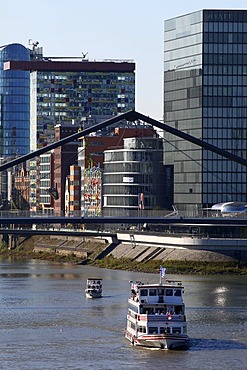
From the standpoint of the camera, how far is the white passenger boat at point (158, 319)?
7775cm

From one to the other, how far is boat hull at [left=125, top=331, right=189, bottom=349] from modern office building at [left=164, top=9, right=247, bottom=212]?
284 feet

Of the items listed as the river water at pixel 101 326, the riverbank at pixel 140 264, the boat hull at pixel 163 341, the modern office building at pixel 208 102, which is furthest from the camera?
the modern office building at pixel 208 102

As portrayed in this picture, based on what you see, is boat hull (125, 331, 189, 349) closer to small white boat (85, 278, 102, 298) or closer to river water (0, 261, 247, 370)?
river water (0, 261, 247, 370)

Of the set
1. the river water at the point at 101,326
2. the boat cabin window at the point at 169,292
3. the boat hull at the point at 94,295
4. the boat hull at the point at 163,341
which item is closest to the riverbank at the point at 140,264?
the river water at the point at 101,326

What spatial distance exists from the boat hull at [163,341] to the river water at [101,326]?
0.52 metres

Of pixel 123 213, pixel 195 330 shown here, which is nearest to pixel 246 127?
pixel 123 213

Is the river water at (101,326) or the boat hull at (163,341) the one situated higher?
the boat hull at (163,341)

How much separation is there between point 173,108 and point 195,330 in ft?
300

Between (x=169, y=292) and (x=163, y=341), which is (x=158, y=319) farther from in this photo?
(x=169, y=292)

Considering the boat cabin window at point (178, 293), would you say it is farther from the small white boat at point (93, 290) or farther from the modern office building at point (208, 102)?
the modern office building at point (208, 102)

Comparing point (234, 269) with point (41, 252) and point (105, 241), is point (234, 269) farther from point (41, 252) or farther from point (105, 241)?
point (41, 252)

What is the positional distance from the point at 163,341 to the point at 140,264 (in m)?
64.6

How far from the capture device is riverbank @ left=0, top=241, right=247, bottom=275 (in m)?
132

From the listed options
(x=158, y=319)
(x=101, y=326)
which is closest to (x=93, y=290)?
(x=101, y=326)
